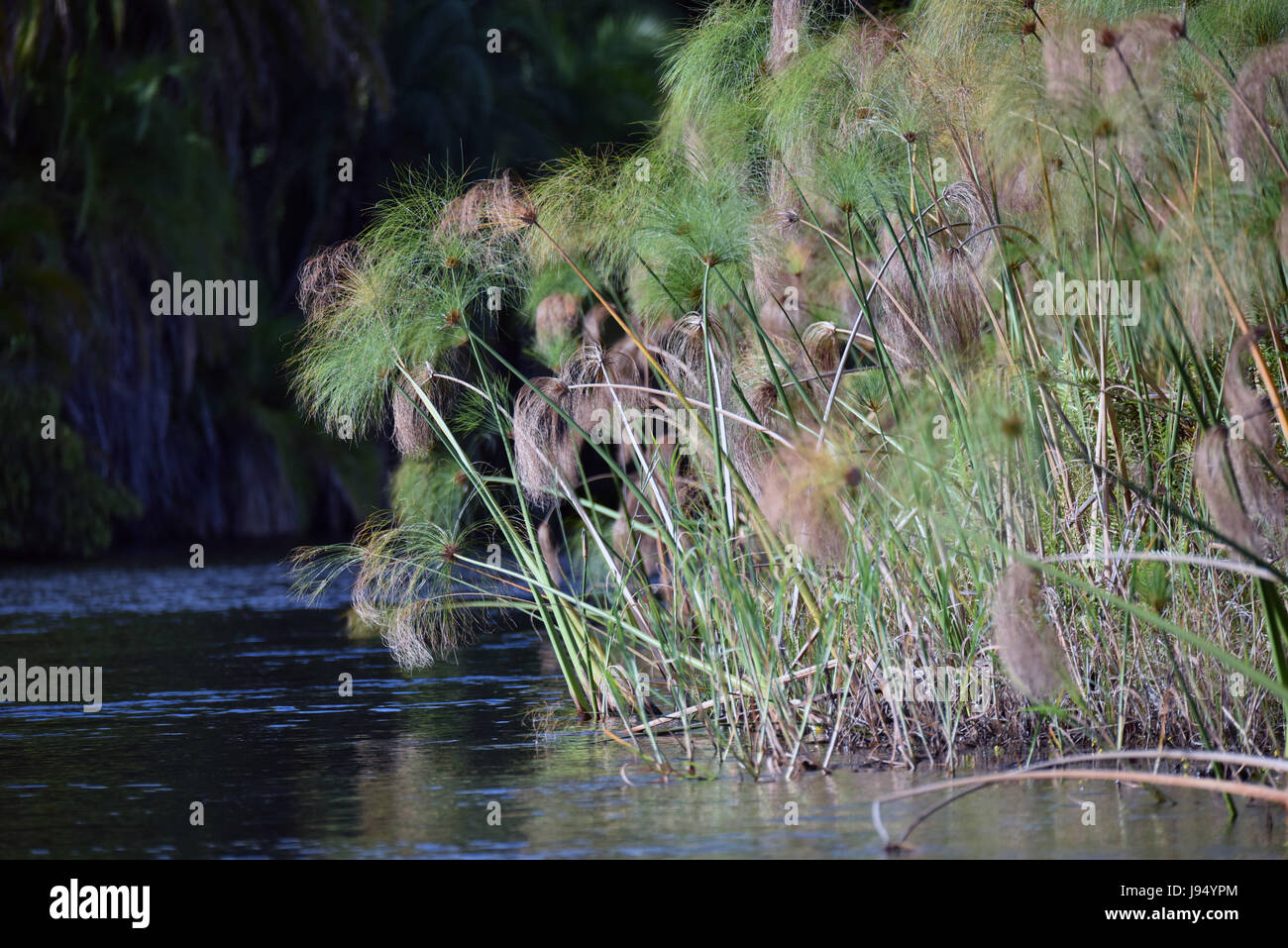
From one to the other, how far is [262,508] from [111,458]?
80.8 inches

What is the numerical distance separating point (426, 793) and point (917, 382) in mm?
2318

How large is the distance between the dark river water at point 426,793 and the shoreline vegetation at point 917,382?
328mm

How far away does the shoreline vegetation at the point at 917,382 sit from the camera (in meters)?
5.21

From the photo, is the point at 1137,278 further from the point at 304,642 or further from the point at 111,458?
the point at 111,458

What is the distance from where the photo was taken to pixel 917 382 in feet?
21.7

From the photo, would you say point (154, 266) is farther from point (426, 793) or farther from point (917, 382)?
point (426, 793)

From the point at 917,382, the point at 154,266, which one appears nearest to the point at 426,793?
the point at 917,382

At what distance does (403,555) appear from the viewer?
7.34 meters

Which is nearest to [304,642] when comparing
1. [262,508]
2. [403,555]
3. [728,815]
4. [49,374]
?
[403,555]

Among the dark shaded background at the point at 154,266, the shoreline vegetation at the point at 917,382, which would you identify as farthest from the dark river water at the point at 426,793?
the dark shaded background at the point at 154,266

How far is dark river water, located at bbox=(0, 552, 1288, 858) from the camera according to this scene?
16.5ft

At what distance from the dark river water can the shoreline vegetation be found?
0.33 meters

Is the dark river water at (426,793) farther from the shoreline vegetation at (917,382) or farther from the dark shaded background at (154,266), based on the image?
the dark shaded background at (154,266)
